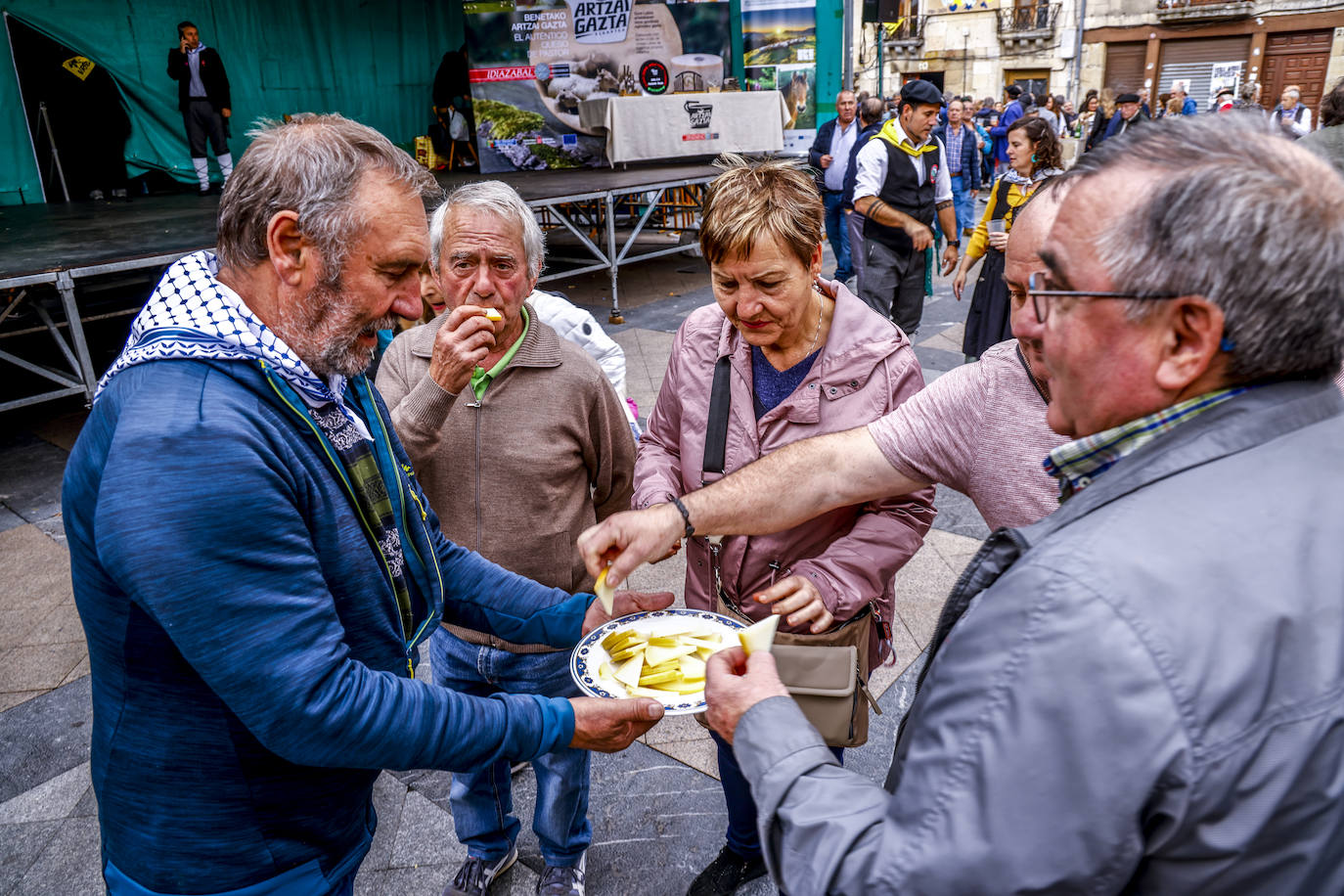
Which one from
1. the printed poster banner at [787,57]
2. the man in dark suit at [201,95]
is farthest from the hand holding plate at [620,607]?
the printed poster banner at [787,57]

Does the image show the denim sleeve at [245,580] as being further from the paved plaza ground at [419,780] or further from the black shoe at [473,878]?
the paved plaza ground at [419,780]

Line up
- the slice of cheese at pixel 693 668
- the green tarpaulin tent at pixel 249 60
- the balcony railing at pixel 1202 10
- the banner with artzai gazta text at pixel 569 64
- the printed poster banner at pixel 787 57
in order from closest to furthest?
the slice of cheese at pixel 693 668 < the green tarpaulin tent at pixel 249 60 < the banner with artzai gazta text at pixel 569 64 < the printed poster banner at pixel 787 57 < the balcony railing at pixel 1202 10

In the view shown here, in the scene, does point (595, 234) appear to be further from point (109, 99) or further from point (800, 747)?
point (800, 747)

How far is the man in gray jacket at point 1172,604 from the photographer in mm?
861

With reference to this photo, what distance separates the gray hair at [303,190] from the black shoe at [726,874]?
2.03m

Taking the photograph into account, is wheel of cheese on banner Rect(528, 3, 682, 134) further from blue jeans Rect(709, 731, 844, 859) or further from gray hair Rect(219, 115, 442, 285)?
gray hair Rect(219, 115, 442, 285)

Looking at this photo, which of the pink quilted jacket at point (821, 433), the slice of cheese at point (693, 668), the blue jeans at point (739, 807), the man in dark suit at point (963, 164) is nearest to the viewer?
the slice of cheese at point (693, 668)

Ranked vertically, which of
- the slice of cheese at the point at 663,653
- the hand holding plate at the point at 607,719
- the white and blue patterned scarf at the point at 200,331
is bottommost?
the slice of cheese at the point at 663,653

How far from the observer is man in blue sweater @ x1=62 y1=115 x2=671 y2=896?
122 centimetres

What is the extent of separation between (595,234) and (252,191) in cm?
1180

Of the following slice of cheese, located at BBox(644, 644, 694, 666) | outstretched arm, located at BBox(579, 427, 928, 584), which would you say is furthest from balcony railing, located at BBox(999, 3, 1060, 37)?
slice of cheese, located at BBox(644, 644, 694, 666)

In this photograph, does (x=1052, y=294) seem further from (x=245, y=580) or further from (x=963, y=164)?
(x=963, y=164)

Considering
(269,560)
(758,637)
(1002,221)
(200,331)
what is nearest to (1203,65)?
(1002,221)

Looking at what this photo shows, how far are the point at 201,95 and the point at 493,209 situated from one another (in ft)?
38.7
